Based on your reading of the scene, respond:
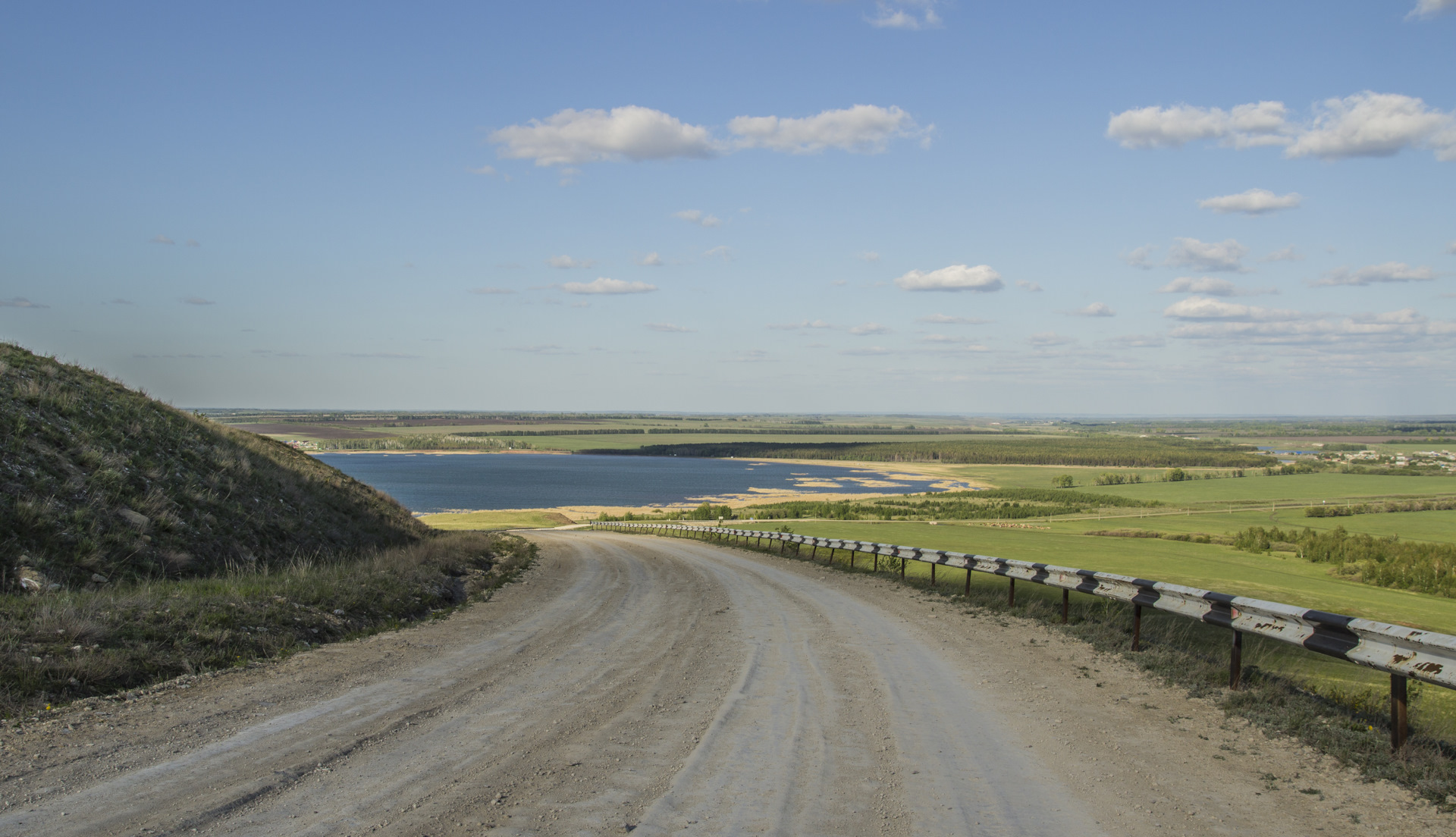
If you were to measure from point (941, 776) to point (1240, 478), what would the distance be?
141864mm

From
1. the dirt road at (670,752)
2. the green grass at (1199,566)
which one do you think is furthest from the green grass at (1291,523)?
the dirt road at (670,752)

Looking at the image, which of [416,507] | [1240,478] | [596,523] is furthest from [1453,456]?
[416,507]

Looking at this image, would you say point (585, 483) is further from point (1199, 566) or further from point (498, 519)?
point (1199, 566)

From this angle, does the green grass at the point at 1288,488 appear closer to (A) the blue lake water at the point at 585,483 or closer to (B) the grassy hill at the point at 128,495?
(A) the blue lake water at the point at 585,483

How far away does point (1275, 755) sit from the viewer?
627 centimetres

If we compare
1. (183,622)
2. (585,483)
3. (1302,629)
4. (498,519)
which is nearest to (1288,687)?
(1302,629)

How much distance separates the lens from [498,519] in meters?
75.6

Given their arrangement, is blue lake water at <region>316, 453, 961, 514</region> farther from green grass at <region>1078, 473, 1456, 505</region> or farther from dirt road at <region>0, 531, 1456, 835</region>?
dirt road at <region>0, 531, 1456, 835</region>

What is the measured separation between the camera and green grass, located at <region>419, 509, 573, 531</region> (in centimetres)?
6825

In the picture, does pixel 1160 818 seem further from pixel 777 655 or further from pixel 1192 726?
pixel 777 655

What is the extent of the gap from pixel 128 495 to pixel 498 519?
63.1 meters

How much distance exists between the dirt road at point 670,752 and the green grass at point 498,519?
2338 inches

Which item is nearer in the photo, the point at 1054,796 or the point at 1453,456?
the point at 1054,796

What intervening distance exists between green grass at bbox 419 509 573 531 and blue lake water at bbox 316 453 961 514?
14.5 m
